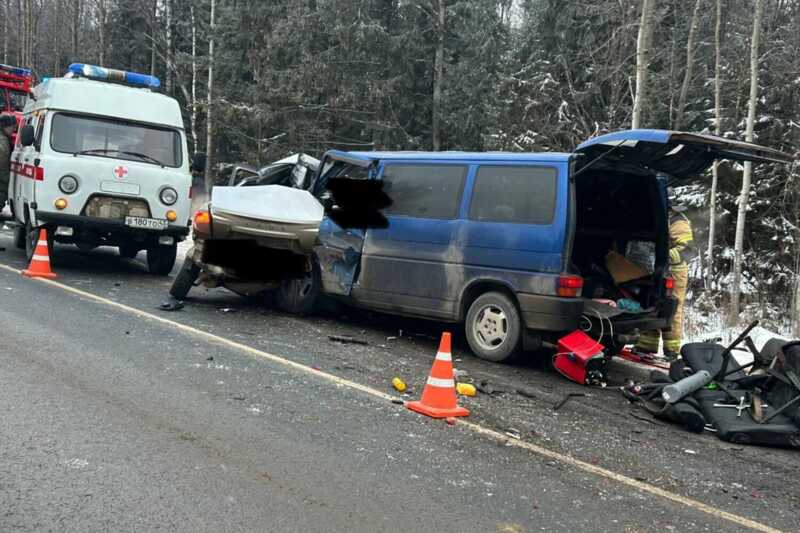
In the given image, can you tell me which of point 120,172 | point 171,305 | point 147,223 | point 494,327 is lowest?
point 171,305

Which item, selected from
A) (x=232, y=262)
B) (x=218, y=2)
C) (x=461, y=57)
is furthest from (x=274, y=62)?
(x=232, y=262)

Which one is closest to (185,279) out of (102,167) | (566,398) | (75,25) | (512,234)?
(102,167)

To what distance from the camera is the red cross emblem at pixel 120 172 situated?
991cm

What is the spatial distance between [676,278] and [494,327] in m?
2.35

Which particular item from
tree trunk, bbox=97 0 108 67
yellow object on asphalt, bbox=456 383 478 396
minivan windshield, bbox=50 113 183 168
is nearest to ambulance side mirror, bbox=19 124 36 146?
minivan windshield, bbox=50 113 183 168

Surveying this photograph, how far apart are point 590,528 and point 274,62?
23549 millimetres

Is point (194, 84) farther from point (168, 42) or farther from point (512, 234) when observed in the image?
point (512, 234)

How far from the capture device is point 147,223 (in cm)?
1010

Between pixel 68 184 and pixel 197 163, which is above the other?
pixel 197 163

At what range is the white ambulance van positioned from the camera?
9.78 meters

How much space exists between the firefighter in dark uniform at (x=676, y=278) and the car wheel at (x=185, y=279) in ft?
17.5

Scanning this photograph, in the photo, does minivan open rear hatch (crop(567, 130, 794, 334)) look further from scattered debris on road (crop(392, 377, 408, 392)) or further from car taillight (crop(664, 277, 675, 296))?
scattered debris on road (crop(392, 377, 408, 392))

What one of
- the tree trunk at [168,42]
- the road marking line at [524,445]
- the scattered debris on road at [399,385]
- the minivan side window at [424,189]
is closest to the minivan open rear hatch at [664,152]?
the minivan side window at [424,189]

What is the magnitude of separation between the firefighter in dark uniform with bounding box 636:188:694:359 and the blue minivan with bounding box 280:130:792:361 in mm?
228
